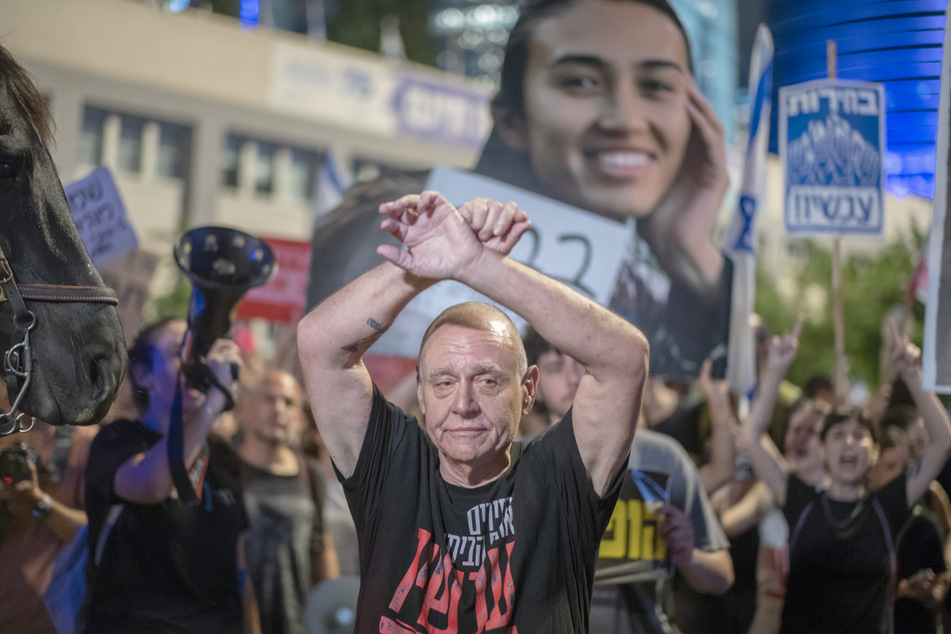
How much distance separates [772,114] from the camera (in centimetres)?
537

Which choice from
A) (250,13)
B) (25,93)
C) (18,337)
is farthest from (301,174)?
(18,337)

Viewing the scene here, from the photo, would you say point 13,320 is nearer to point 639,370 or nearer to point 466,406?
point 466,406

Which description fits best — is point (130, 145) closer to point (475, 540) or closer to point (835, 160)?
point (835, 160)

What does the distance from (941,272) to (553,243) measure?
5.38ft

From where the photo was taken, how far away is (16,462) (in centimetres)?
312

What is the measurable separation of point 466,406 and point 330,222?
234 cm

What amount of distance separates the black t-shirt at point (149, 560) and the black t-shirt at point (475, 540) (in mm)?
1206

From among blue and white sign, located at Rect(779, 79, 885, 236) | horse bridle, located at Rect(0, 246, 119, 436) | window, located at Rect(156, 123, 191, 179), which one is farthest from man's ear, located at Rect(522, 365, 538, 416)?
window, located at Rect(156, 123, 191, 179)

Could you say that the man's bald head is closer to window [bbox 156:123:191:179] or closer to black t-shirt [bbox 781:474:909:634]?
black t-shirt [bbox 781:474:909:634]

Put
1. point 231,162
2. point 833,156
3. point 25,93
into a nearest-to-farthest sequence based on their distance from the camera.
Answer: point 25,93
point 833,156
point 231,162

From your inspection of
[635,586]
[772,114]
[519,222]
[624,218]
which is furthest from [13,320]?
[772,114]

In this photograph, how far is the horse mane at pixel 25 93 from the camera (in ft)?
7.74

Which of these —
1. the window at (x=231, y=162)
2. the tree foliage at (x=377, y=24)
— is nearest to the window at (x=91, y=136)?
the window at (x=231, y=162)

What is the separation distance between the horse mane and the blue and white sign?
11.7ft
